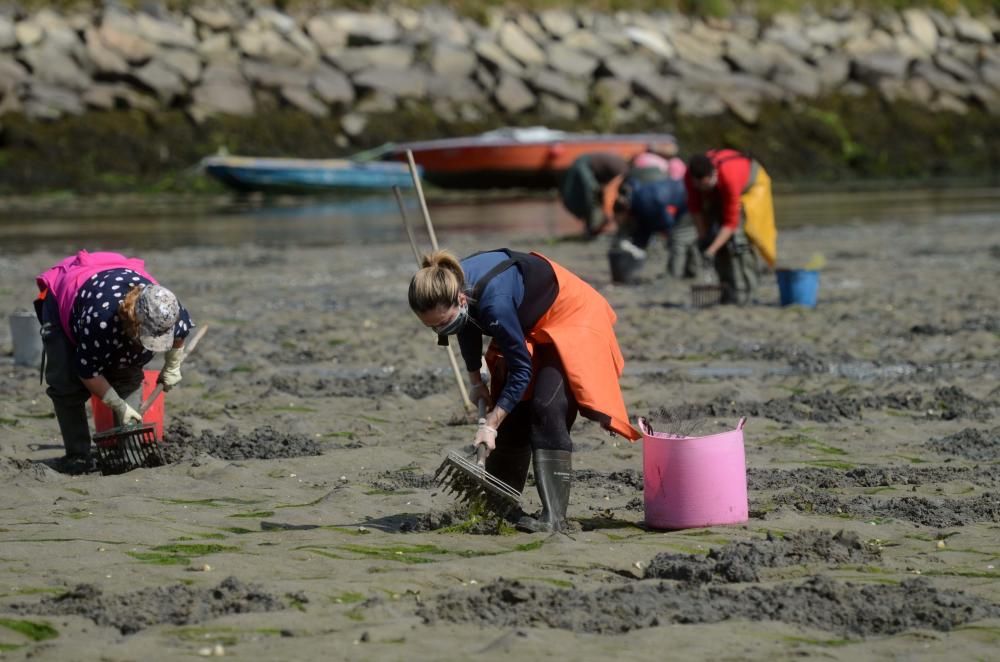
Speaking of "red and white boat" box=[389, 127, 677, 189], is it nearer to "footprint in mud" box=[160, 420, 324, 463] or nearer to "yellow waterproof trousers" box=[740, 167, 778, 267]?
"yellow waterproof trousers" box=[740, 167, 778, 267]

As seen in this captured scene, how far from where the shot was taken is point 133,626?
4656 millimetres

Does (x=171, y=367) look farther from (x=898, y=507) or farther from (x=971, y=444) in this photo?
(x=971, y=444)

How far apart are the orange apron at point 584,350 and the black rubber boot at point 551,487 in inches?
8.7

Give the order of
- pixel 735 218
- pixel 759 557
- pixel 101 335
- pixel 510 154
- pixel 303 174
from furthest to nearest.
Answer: pixel 510 154
pixel 303 174
pixel 735 218
pixel 101 335
pixel 759 557

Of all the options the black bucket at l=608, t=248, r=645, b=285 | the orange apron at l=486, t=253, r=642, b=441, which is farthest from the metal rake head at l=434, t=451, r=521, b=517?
the black bucket at l=608, t=248, r=645, b=285

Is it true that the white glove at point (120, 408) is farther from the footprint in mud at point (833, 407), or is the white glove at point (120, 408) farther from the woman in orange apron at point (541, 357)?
the footprint in mud at point (833, 407)

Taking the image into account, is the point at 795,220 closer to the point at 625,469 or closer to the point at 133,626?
the point at 625,469

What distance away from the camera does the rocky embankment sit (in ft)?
103

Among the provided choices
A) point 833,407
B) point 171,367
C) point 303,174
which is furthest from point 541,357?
point 303,174

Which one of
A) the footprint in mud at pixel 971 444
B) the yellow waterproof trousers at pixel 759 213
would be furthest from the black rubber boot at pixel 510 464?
the yellow waterproof trousers at pixel 759 213

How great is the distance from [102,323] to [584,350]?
2339 mm

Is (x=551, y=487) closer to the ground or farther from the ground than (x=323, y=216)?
closer to the ground

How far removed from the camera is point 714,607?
15.9 ft

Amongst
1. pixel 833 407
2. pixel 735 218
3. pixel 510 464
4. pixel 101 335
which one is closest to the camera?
pixel 510 464
